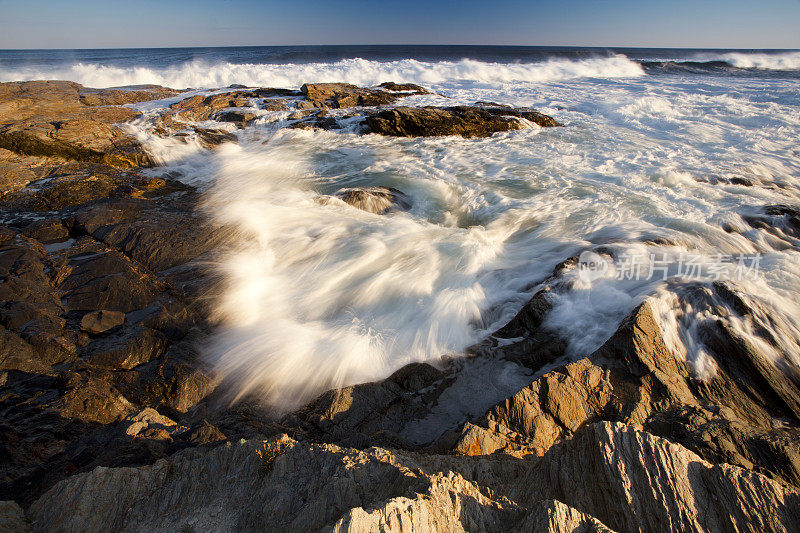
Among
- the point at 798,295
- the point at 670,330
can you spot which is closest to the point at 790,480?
the point at 670,330

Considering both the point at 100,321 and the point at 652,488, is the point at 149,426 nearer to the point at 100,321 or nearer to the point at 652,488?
the point at 100,321

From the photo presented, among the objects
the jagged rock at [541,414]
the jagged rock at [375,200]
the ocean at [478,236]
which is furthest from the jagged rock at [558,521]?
the jagged rock at [375,200]

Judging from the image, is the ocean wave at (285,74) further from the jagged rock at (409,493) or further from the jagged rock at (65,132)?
the jagged rock at (409,493)

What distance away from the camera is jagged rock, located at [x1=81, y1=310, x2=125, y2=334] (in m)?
4.27

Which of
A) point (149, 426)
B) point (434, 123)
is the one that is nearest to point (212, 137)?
point (434, 123)

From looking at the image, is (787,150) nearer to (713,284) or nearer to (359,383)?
(713,284)

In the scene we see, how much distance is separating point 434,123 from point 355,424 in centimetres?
1198

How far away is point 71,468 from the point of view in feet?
8.32

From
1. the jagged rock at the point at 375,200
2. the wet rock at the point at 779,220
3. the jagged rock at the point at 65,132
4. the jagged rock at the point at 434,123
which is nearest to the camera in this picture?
the wet rock at the point at 779,220

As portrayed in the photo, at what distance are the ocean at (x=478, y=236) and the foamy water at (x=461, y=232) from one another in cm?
3

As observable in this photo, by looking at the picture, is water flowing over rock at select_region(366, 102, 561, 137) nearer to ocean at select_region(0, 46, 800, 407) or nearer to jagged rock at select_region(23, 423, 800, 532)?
ocean at select_region(0, 46, 800, 407)

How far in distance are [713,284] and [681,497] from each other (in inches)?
118

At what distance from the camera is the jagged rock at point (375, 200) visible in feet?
26.0

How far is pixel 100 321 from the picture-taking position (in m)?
4.34
